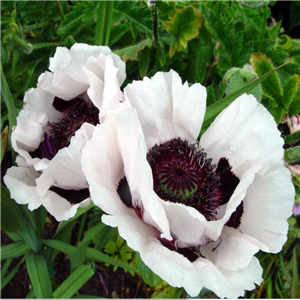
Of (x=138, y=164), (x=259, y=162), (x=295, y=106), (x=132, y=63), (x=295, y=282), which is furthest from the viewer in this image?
(x=295, y=282)

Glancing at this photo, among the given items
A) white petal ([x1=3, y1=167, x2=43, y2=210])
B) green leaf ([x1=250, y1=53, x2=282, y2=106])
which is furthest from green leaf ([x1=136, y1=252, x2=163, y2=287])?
green leaf ([x1=250, y1=53, x2=282, y2=106])

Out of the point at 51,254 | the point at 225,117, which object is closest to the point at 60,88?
the point at 225,117

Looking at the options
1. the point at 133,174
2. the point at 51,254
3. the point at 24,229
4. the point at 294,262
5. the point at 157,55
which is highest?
the point at 133,174

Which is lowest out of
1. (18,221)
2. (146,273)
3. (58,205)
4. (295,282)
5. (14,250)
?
(295,282)

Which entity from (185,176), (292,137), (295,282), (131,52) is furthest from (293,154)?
(295,282)

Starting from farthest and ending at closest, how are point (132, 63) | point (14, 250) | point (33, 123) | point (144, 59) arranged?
1. point (132, 63)
2. point (144, 59)
3. point (14, 250)
4. point (33, 123)

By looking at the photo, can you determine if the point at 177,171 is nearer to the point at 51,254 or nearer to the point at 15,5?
the point at 51,254

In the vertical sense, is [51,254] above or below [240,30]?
below

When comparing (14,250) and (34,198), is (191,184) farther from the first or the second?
(14,250)
